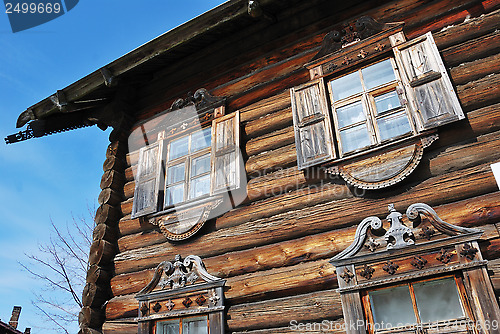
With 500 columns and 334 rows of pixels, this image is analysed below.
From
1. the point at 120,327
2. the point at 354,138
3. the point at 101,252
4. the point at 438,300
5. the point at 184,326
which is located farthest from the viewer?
the point at 101,252

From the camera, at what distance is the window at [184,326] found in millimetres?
3826

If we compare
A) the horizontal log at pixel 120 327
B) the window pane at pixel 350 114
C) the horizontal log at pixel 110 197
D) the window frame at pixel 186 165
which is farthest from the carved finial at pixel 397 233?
the horizontal log at pixel 110 197

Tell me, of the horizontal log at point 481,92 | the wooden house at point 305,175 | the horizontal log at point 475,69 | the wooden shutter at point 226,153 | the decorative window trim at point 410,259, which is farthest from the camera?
the wooden shutter at point 226,153

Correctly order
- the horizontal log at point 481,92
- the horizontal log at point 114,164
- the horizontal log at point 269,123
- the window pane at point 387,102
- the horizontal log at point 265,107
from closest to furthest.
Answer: the horizontal log at point 481,92 → the window pane at point 387,102 → the horizontal log at point 269,123 → the horizontal log at point 265,107 → the horizontal log at point 114,164

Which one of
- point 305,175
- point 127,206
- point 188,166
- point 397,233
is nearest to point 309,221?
point 305,175

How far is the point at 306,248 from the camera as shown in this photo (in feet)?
11.7

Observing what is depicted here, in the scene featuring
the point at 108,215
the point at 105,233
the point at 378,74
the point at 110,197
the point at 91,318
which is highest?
the point at 378,74

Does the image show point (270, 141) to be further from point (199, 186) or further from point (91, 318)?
point (91, 318)

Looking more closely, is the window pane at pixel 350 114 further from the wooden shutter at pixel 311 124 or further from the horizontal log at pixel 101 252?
the horizontal log at pixel 101 252

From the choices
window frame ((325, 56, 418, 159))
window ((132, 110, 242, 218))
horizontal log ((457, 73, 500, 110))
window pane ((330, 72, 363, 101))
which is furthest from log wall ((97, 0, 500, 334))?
window pane ((330, 72, 363, 101))

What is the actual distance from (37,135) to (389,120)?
5.98m

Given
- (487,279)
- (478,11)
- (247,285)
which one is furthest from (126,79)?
(487,279)

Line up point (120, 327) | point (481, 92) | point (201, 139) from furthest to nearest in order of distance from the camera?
point (201, 139), point (120, 327), point (481, 92)

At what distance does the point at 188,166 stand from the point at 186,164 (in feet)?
0.19
